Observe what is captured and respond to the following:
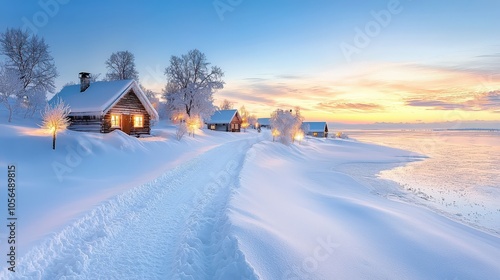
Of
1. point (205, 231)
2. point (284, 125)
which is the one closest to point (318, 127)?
point (284, 125)

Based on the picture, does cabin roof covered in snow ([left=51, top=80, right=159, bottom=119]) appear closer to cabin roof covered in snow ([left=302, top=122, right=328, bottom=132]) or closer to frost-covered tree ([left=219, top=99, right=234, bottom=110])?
cabin roof covered in snow ([left=302, top=122, right=328, bottom=132])

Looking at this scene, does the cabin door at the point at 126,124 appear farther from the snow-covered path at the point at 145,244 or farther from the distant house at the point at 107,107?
the snow-covered path at the point at 145,244

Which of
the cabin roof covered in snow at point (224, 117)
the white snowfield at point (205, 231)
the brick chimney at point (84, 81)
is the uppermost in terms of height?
the brick chimney at point (84, 81)

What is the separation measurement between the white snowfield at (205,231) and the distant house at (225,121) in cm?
4658

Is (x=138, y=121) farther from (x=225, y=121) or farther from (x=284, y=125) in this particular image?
(x=225, y=121)

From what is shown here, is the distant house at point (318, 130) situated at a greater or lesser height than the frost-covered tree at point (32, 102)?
lesser

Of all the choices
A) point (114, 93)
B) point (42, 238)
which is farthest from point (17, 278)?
point (114, 93)

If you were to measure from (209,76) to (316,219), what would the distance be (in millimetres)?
42746

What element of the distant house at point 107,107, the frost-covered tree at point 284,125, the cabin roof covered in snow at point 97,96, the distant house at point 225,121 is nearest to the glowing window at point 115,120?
the distant house at point 107,107

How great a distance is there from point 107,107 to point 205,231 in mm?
19918

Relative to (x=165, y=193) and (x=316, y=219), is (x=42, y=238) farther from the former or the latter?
(x=316, y=219)

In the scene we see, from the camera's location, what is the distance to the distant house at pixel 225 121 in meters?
61.3

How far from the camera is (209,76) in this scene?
48469mm

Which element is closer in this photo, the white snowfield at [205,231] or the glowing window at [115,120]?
the white snowfield at [205,231]
